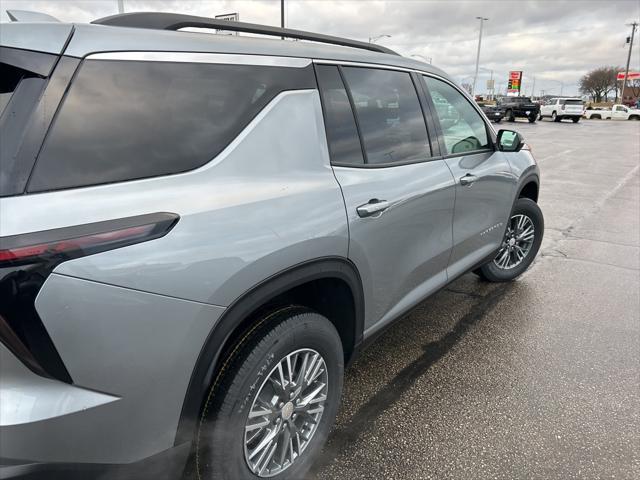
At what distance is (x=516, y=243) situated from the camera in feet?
14.5

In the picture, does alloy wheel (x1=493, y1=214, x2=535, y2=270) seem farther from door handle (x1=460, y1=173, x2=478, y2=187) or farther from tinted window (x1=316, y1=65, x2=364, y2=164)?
tinted window (x1=316, y1=65, x2=364, y2=164)

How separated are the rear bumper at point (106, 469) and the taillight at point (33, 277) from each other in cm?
26

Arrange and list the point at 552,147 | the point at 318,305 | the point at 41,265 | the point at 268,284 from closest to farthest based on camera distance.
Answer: the point at 41,265
the point at 268,284
the point at 318,305
the point at 552,147

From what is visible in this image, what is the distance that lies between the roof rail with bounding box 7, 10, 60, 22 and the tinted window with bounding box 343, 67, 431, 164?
4.08 ft

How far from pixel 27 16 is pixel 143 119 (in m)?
0.58

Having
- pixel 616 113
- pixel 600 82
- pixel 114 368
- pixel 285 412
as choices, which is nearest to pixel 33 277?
pixel 114 368

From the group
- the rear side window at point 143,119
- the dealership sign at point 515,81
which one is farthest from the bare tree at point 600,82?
the rear side window at point 143,119

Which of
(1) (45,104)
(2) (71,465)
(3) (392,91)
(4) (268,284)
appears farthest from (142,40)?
(3) (392,91)

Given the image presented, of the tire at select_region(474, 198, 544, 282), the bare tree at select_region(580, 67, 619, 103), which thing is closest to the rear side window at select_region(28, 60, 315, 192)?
the tire at select_region(474, 198, 544, 282)

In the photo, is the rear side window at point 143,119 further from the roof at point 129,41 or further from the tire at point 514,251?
the tire at point 514,251

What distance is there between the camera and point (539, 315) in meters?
3.88

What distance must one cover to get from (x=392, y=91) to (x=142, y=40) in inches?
59.5

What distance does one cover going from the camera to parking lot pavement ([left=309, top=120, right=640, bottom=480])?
2.33 meters

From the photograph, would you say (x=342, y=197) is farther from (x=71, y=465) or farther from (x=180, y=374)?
(x=71, y=465)
